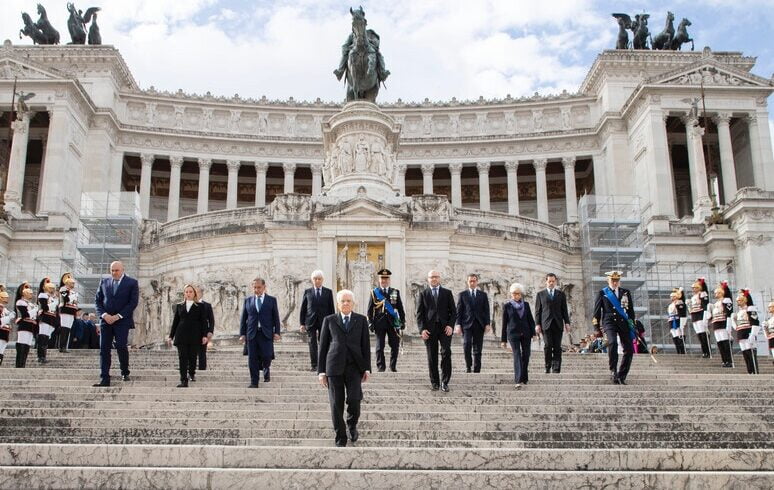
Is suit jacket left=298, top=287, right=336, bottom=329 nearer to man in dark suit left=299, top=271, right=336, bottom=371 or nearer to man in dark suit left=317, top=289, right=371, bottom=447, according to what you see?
man in dark suit left=299, top=271, right=336, bottom=371

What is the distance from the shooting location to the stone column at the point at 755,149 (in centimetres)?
5197

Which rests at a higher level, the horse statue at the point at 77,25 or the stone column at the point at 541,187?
the horse statue at the point at 77,25

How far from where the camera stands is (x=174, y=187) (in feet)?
194

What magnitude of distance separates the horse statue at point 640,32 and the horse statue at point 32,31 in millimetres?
45859

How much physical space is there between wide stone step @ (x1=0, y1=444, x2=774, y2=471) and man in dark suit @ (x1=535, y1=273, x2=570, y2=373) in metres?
5.50

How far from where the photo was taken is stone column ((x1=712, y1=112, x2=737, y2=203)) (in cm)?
5088

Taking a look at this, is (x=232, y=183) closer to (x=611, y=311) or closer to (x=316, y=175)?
(x=316, y=175)

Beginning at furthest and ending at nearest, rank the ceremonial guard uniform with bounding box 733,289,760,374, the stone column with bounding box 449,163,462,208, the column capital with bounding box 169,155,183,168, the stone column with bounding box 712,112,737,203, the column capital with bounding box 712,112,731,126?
the stone column with bounding box 449,163,462,208, the column capital with bounding box 169,155,183,168, the column capital with bounding box 712,112,731,126, the stone column with bounding box 712,112,737,203, the ceremonial guard uniform with bounding box 733,289,760,374

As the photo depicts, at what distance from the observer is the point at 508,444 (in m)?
9.38

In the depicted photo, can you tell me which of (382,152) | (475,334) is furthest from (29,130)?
(475,334)

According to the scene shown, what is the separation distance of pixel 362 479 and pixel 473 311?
673 cm

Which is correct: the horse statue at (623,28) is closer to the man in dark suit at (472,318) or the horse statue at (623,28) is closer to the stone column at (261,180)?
the stone column at (261,180)

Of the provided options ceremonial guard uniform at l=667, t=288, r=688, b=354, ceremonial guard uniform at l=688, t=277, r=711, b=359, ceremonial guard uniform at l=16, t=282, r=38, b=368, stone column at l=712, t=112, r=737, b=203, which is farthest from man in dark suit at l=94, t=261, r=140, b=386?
stone column at l=712, t=112, r=737, b=203

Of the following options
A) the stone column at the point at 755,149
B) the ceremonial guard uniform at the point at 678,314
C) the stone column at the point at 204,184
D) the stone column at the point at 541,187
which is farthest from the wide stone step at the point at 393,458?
the stone column at the point at 204,184
